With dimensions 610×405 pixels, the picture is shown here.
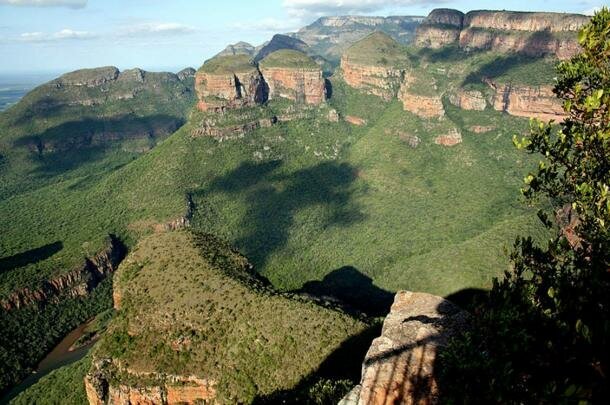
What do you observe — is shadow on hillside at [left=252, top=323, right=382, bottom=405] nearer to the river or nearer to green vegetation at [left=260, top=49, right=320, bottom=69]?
the river

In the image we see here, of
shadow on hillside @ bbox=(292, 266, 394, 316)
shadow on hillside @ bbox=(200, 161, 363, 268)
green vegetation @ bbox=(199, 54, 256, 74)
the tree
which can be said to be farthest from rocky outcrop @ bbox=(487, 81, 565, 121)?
the tree

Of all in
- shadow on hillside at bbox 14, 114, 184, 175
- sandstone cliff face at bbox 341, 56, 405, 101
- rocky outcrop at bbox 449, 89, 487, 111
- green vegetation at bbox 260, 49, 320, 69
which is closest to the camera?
rocky outcrop at bbox 449, 89, 487, 111

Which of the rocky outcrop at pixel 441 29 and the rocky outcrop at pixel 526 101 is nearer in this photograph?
the rocky outcrop at pixel 526 101

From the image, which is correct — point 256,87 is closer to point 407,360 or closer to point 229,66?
point 229,66

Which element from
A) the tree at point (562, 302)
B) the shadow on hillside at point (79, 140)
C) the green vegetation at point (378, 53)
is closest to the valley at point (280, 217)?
the green vegetation at point (378, 53)

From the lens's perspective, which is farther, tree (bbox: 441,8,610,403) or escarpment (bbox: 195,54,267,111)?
escarpment (bbox: 195,54,267,111)

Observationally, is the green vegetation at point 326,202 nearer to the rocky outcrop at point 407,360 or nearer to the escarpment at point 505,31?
the escarpment at point 505,31
